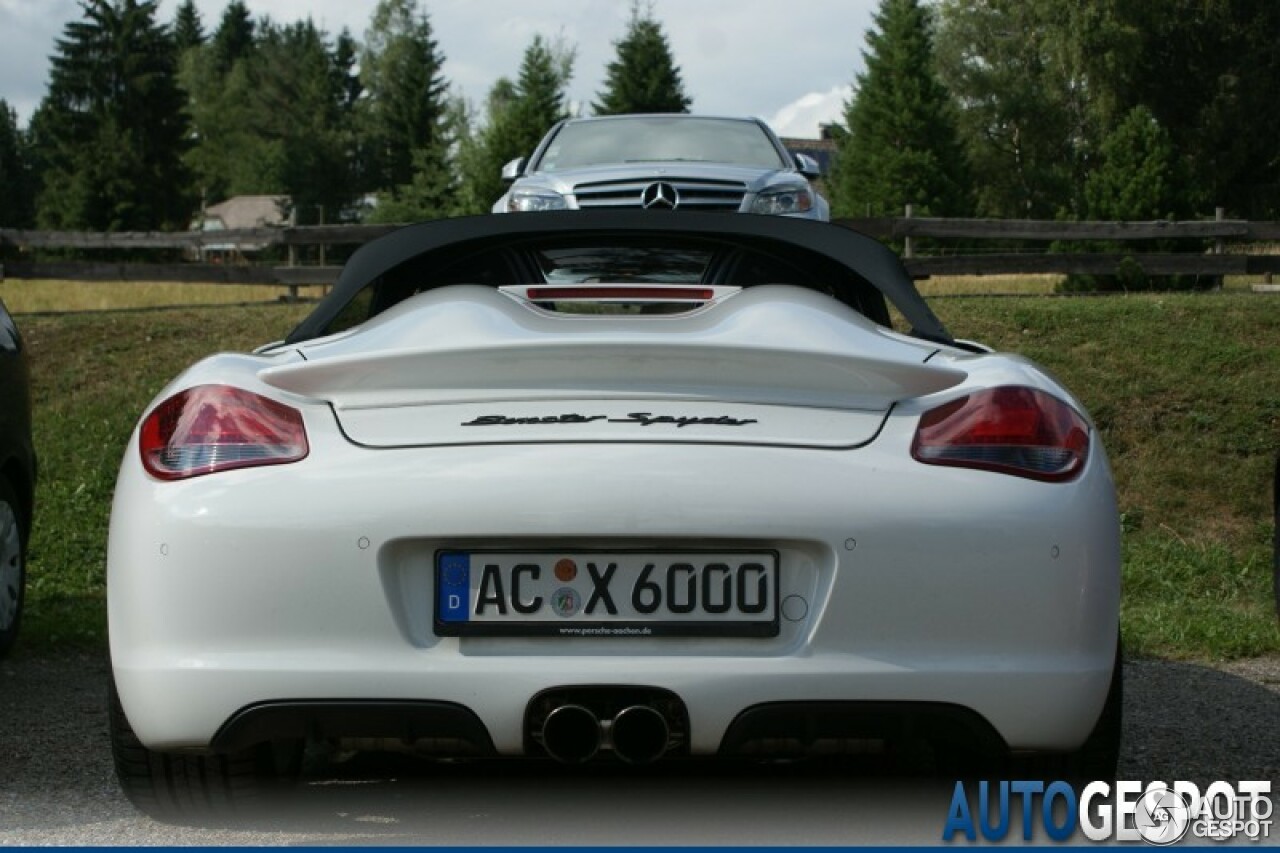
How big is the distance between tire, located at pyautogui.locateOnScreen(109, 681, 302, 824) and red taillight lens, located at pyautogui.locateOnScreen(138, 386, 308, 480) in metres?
0.50

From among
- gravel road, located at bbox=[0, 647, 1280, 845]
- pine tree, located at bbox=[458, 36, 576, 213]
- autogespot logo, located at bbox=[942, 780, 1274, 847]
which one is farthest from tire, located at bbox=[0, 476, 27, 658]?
pine tree, located at bbox=[458, 36, 576, 213]

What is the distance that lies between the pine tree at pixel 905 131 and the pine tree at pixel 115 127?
3157cm

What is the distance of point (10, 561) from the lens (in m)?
6.41

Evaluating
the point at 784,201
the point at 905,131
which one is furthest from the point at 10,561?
the point at 905,131

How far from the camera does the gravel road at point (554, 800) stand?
3.72 meters

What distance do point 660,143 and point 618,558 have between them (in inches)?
382

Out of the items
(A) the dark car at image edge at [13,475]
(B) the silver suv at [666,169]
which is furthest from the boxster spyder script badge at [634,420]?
(B) the silver suv at [666,169]

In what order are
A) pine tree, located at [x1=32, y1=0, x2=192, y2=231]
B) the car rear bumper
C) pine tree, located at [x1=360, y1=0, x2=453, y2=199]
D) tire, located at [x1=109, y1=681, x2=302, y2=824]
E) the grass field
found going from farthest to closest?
1. pine tree, located at [x1=360, y1=0, x2=453, y2=199]
2. pine tree, located at [x1=32, y1=0, x2=192, y2=231]
3. the grass field
4. tire, located at [x1=109, y1=681, x2=302, y2=824]
5. the car rear bumper

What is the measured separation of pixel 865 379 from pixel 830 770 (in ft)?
4.85

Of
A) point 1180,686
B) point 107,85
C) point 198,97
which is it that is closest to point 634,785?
point 1180,686

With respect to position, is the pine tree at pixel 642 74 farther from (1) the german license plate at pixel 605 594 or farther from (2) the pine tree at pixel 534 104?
(1) the german license plate at pixel 605 594

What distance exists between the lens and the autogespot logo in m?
3.70

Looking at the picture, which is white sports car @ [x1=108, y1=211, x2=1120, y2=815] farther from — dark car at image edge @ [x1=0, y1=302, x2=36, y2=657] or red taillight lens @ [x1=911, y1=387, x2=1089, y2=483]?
dark car at image edge @ [x1=0, y1=302, x2=36, y2=657]

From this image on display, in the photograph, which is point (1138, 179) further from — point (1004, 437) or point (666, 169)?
point (1004, 437)
